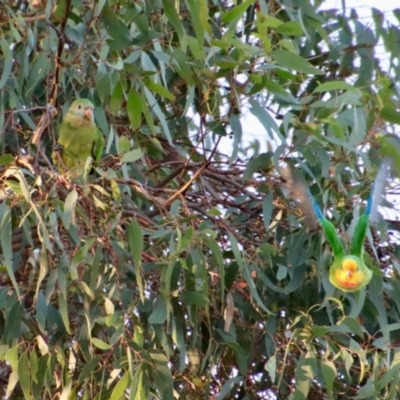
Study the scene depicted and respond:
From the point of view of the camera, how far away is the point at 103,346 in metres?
2.98

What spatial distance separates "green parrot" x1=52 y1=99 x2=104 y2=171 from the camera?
13.1ft

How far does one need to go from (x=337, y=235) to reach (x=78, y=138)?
1.77 m

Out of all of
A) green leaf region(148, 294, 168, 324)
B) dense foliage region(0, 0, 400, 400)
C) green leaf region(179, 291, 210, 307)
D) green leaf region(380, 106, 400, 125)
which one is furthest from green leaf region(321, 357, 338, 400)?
green leaf region(380, 106, 400, 125)

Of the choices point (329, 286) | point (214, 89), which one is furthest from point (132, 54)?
point (329, 286)

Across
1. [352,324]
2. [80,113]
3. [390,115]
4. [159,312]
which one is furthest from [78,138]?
[352,324]

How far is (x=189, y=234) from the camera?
2.97 m

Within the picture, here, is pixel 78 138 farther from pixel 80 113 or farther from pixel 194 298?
pixel 194 298

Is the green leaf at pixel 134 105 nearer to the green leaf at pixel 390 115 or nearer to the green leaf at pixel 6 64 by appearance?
the green leaf at pixel 6 64

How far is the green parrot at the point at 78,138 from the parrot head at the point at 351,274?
1.35 m

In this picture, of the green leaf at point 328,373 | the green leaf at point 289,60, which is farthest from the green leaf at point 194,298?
the green leaf at point 289,60

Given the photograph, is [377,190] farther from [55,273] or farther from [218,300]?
[55,273]

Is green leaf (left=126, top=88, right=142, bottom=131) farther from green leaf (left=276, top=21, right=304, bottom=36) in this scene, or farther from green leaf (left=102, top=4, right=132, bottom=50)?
green leaf (left=276, top=21, right=304, bottom=36)

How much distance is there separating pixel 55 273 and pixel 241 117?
907 mm

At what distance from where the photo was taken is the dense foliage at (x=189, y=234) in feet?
10.1
